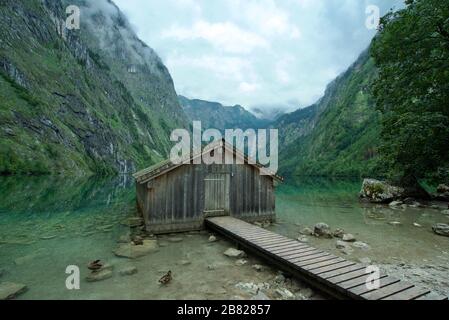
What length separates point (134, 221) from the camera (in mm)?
17812

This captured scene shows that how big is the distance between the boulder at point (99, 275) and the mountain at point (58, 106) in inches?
2453

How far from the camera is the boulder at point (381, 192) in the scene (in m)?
28.4

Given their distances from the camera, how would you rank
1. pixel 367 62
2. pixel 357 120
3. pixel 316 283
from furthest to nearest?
pixel 367 62
pixel 357 120
pixel 316 283

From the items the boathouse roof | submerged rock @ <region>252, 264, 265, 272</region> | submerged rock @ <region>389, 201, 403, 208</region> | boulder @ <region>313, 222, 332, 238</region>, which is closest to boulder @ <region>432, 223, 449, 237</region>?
boulder @ <region>313, 222, 332, 238</region>

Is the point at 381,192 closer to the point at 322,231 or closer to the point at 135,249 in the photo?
the point at 322,231

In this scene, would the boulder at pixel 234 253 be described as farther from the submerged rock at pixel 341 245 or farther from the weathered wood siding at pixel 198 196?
the submerged rock at pixel 341 245

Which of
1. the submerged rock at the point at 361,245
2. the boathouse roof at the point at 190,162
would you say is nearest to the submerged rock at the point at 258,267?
the submerged rock at the point at 361,245

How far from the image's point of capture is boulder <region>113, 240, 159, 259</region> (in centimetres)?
1132

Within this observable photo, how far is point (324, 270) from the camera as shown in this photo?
7887mm

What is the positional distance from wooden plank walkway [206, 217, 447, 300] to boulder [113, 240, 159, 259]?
138 inches
